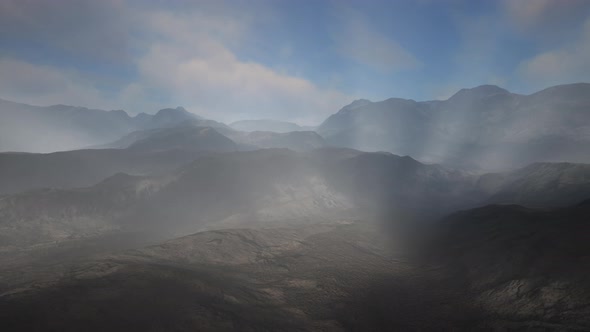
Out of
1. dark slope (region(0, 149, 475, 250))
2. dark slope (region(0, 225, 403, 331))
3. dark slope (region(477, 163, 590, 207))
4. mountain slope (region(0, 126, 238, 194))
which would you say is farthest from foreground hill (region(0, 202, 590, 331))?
mountain slope (region(0, 126, 238, 194))

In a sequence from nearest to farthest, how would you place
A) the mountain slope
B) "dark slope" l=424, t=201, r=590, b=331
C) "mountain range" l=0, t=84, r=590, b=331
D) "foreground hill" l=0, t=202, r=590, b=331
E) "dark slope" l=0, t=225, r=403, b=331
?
"dark slope" l=0, t=225, r=403, b=331, "foreground hill" l=0, t=202, r=590, b=331, "dark slope" l=424, t=201, r=590, b=331, "mountain range" l=0, t=84, r=590, b=331, the mountain slope

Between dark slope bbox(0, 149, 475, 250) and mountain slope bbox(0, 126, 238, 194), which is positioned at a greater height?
mountain slope bbox(0, 126, 238, 194)

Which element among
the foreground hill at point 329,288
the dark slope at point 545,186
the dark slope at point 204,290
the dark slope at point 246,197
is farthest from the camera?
the dark slope at point 545,186

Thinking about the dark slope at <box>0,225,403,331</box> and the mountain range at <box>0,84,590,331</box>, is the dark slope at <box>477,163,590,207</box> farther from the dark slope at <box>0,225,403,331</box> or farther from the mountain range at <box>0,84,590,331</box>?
the dark slope at <box>0,225,403,331</box>

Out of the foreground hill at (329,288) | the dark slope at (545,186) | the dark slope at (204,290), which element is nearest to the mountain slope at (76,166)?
the foreground hill at (329,288)

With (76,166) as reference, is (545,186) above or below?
below

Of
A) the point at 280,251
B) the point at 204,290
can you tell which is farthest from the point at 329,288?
the point at 280,251

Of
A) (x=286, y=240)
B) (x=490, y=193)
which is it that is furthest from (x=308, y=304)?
(x=490, y=193)

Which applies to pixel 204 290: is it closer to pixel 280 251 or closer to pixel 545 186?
pixel 280 251

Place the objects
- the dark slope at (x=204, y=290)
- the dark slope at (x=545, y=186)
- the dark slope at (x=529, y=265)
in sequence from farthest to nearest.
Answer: the dark slope at (x=545, y=186)
the dark slope at (x=529, y=265)
the dark slope at (x=204, y=290)

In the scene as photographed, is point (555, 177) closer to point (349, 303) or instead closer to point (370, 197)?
point (370, 197)

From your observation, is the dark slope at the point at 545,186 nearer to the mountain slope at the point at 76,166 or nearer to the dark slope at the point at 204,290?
the dark slope at the point at 204,290
